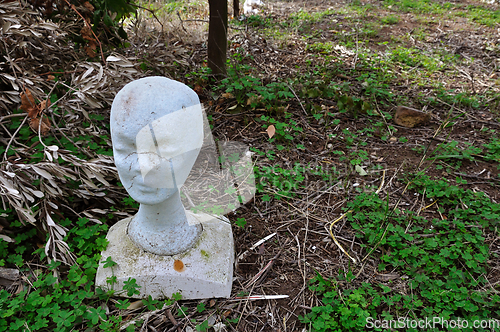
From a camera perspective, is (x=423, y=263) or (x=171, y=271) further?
(x=423, y=263)

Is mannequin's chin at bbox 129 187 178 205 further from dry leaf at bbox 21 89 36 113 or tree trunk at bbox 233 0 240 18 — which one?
tree trunk at bbox 233 0 240 18

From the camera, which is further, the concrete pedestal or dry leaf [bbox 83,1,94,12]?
dry leaf [bbox 83,1,94,12]

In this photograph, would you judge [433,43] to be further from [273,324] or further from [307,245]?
[273,324]

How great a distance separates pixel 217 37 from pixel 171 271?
2.55 m

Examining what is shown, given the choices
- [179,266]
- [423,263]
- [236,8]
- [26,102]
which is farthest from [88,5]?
[236,8]

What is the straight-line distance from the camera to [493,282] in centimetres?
226

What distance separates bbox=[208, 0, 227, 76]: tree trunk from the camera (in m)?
3.52

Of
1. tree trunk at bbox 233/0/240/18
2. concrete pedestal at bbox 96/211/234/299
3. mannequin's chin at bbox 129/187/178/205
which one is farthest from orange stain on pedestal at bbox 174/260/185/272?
tree trunk at bbox 233/0/240/18

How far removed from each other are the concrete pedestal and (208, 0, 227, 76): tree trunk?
7.63 ft

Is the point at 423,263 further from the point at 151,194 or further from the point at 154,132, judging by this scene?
the point at 154,132

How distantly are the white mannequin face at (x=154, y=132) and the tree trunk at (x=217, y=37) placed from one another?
2.15 meters

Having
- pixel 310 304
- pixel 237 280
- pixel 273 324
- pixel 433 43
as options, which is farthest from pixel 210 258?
pixel 433 43

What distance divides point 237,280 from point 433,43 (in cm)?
554

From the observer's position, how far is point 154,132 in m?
1.59
